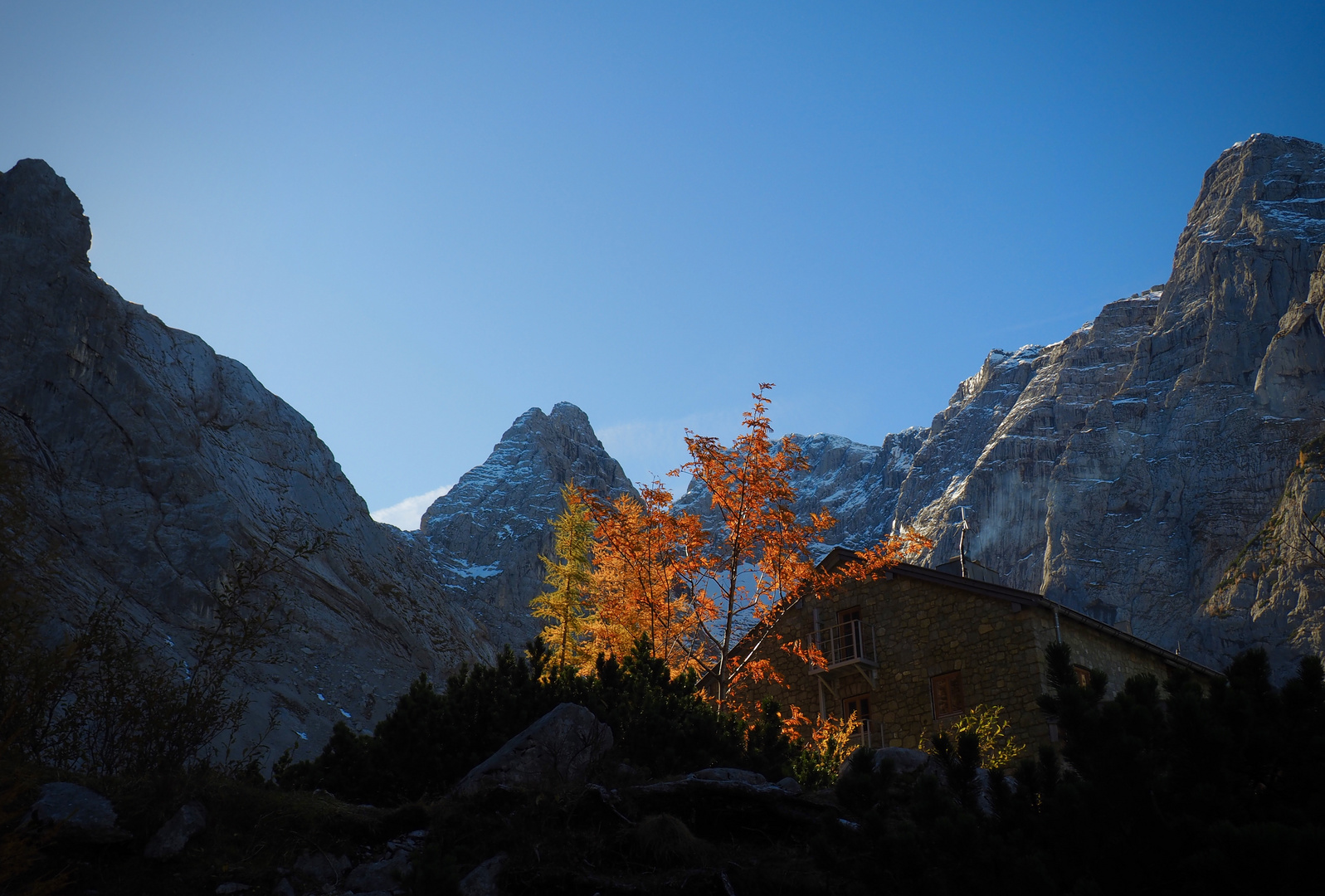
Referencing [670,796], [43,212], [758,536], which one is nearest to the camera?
[670,796]

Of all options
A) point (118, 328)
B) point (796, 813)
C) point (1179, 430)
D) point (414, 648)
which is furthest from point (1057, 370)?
point (796, 813)

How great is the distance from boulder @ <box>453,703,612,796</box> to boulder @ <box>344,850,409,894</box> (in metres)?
1.24

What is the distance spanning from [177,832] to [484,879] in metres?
2.70

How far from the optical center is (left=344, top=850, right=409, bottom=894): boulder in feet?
23.9

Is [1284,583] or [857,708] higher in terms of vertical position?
[1284,583]

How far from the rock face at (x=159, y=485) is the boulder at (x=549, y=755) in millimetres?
24619

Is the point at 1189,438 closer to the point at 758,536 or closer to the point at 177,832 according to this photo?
the point at 758,536

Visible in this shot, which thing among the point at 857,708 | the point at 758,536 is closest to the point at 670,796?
the point at 758,536

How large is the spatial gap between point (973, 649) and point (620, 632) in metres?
8.39

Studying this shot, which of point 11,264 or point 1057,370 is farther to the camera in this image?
point 1057,370

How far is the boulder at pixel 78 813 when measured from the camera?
693cm

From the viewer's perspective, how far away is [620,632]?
21.5 metres

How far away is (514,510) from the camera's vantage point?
131 metres

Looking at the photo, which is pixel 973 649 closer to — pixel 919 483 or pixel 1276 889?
pixel 1276 889
